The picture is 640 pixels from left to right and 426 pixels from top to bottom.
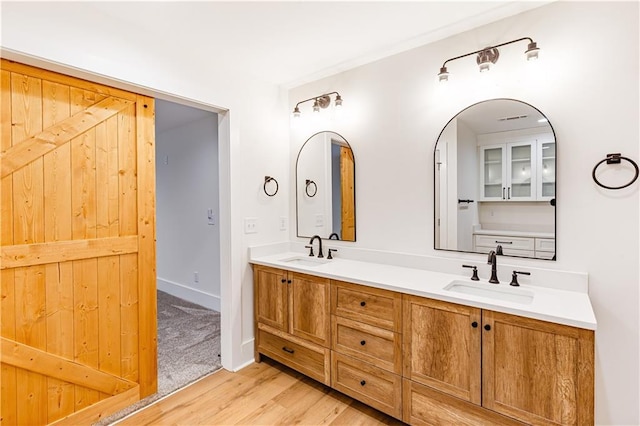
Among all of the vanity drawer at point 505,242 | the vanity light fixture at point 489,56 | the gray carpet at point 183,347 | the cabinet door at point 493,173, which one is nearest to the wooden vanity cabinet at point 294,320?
the gray carpet at point 183,347

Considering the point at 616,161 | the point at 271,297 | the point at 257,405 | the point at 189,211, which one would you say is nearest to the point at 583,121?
the point at 616,161

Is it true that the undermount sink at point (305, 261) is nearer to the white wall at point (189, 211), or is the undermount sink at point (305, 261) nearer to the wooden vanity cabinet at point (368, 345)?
the wooden vanity cabinet at point (368, 345)

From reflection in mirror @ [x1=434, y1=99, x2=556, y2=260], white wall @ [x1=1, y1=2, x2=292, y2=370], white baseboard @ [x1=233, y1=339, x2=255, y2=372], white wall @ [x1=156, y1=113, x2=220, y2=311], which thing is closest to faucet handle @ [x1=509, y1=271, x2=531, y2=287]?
reflection in mirror @ [x1=434, y1=99, x2=556, y2=260]

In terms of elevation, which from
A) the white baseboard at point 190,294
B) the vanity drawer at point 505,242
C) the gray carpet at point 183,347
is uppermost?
the vanity drawer at point 505,242

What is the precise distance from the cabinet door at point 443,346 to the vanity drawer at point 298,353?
25.1 inches

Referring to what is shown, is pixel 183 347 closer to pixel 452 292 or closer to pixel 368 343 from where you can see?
pixel 368 343

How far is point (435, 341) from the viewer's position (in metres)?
1.73

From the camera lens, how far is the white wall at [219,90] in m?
1.68

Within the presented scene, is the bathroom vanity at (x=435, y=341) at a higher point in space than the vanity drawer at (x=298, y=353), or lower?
higher

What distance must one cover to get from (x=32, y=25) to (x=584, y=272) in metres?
3.18

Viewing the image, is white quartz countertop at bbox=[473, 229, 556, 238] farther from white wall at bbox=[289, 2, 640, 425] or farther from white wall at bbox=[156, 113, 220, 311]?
white wall at bbox=[156, 113, 220, 311]

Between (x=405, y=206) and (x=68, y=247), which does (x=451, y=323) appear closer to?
(x=405, y=206)

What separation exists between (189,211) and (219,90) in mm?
2264

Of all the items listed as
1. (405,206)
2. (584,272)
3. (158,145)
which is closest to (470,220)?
(405,206)
